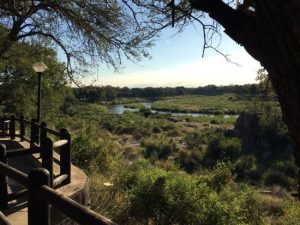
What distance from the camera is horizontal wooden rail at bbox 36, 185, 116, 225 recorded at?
2.26 metres

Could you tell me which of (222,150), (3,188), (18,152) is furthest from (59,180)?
(222,150)

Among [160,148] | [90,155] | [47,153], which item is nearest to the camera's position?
[47,153]

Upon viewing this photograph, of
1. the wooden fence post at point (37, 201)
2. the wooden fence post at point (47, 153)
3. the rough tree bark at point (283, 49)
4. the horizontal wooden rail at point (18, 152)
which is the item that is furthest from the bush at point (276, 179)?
the wooden fence post at point (37, 201)

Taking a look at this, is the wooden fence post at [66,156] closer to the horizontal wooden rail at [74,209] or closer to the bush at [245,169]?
the horizontal wooden rail at [74,209]

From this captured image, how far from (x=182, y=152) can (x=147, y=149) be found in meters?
5.22

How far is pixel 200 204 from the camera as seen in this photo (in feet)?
38.4

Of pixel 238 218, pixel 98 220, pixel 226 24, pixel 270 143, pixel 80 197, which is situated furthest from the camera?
pixel 270 143

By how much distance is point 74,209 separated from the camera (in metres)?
2.45

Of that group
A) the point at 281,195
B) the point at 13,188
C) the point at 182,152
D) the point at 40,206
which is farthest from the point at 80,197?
the point at 182,152

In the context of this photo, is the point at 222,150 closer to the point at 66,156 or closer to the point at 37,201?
the point at 66,156

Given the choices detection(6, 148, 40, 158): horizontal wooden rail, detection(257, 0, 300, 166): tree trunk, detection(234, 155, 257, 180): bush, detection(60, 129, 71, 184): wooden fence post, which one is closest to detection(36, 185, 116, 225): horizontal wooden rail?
detection(257, 0, 300, 166): tree trunk

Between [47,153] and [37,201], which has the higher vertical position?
[37,201]

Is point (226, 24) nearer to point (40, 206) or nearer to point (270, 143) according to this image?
point (40, 206)

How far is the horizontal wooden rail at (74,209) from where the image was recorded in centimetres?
226
